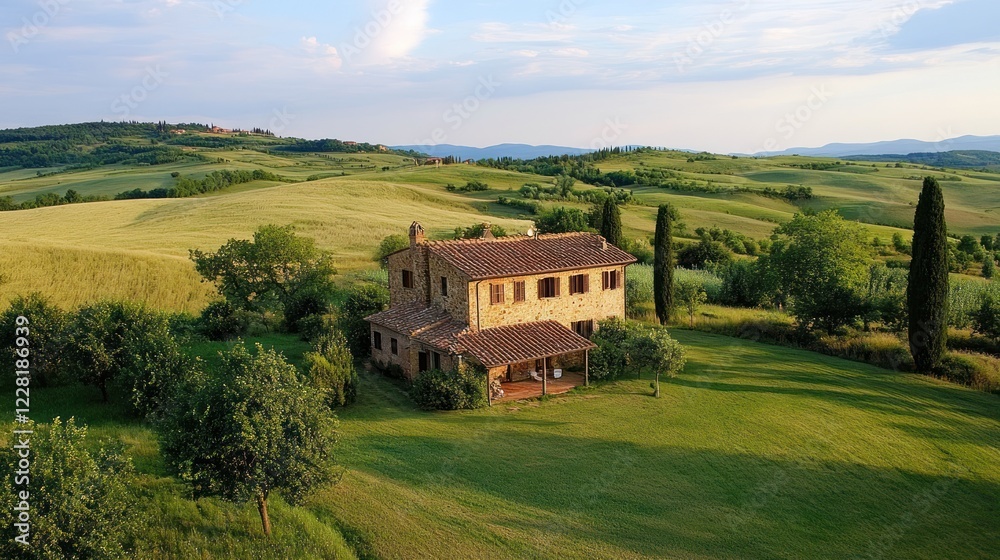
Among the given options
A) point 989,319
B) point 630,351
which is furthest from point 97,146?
point 989,319

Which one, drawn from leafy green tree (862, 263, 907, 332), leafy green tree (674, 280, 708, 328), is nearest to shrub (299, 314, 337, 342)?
leafy green tree (674, 280, 708, 328)

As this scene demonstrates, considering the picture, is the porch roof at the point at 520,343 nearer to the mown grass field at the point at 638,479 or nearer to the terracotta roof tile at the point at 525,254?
the mown grass field at the point at 638,479

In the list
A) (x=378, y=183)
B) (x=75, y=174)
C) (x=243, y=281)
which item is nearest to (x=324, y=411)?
(x=243, y=281)

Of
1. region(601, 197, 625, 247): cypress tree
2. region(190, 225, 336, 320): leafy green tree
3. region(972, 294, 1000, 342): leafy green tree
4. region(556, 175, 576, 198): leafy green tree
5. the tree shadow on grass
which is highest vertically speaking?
region(556, 175, 576, 198): leafy green tree

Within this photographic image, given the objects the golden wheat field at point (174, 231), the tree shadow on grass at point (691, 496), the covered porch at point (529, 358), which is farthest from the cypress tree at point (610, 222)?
the tree shadow on grass at point (691, 496)

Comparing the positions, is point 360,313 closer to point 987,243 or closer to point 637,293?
point 637,293

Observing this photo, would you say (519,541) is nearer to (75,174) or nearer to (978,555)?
(978,555)

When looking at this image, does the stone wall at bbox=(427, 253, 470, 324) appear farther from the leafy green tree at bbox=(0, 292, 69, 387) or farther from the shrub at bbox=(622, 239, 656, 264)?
the shrub at bbox=(622, 239, 656, 264)
